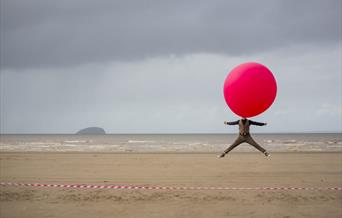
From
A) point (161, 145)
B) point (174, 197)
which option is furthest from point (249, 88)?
point (161, 145)

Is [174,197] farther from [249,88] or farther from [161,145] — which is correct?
[161,145]

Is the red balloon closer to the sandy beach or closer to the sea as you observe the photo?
the sandy beach

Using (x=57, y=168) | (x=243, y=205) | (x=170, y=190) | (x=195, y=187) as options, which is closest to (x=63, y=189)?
(x=170, y=190)

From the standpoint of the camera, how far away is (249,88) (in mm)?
7707

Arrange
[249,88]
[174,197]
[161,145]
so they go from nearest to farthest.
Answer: [249,88]
[174,197]
[161,145]

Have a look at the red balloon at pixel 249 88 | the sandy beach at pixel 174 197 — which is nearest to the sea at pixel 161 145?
the sandy beach at pixel 174 197

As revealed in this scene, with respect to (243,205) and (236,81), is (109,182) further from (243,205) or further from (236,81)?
(236,81)

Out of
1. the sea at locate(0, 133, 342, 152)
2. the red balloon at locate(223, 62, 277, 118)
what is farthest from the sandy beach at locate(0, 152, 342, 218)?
the sea at locate(0, 133, 342, 152)

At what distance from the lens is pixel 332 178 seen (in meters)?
19.3

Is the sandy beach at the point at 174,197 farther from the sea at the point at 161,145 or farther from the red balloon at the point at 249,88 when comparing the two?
the sea at the point at 161,145

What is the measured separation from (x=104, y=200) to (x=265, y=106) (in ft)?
23.1

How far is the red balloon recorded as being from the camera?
25.1ft

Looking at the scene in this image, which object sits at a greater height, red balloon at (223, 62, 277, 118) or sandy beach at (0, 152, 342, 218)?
red balloon at (223, 62, 277, 118)

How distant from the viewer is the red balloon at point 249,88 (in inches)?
301
